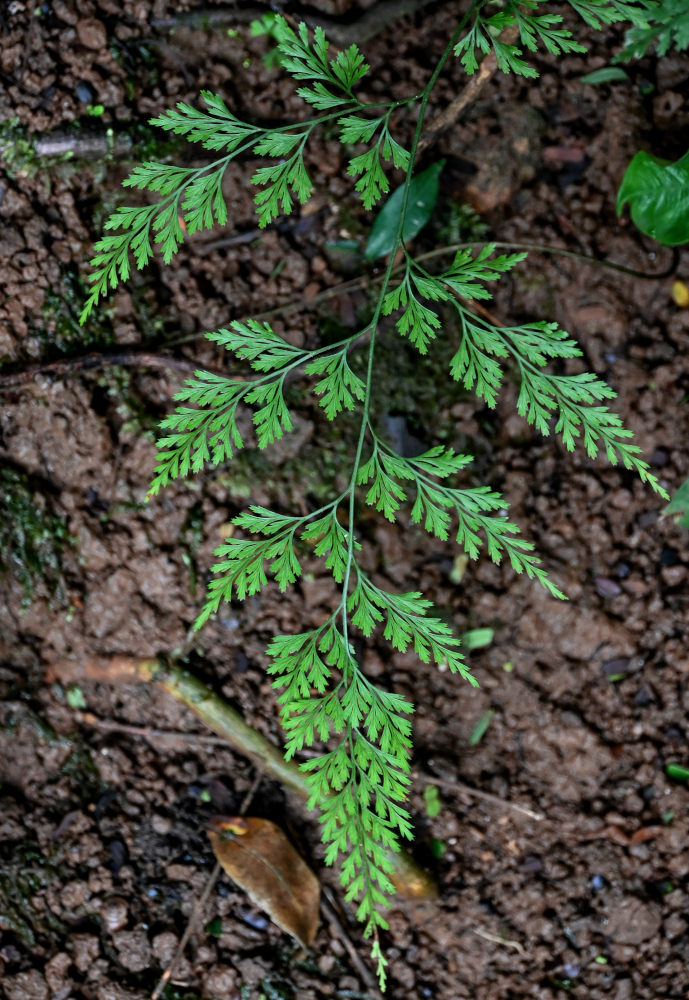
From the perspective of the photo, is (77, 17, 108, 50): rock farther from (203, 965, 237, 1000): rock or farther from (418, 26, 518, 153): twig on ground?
(203, 965, 237, 1000): rock

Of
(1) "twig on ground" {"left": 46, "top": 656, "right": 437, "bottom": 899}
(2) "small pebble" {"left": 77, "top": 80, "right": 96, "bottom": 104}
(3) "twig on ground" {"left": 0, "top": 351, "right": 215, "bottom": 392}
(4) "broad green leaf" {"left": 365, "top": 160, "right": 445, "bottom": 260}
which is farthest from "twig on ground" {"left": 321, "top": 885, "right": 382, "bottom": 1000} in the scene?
(2) "small pebble" {"left": 77, "top": 80, "right": 96, "bottom": 104}

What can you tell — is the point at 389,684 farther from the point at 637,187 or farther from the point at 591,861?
the point at 637,187

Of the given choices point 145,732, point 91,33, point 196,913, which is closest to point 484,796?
point 196,913

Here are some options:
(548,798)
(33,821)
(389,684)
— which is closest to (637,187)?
(389,684)

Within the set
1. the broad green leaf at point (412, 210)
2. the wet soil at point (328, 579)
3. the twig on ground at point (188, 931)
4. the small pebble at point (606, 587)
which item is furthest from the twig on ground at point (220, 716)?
the broad green leaf at point (412, 210)

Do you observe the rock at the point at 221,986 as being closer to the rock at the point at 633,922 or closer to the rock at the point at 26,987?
the rock at the point at 26,987

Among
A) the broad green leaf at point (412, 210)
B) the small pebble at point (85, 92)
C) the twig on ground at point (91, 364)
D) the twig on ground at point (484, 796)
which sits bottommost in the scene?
the twig on ground at point (484, 796)
